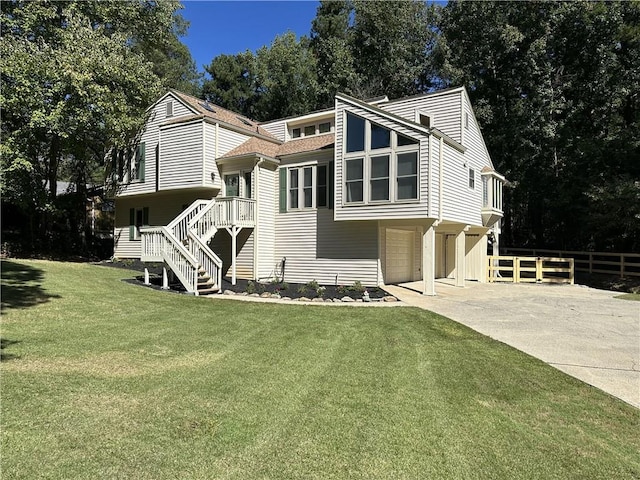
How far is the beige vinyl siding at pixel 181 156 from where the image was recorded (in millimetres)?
15367

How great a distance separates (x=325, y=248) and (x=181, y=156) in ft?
22.3

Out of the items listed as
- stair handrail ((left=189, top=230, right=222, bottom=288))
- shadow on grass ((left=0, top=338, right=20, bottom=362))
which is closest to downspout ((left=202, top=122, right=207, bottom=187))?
stair handrail ((left=189, top=230, right=222, bottom=288))

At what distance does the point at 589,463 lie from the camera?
3.17 m

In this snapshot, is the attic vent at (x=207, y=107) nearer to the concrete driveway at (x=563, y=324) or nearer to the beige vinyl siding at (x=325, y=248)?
the beige vinyl siding at (x=325, y=248)

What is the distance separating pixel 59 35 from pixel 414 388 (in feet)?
67.2

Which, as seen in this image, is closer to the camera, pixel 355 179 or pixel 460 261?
pixel 355 179

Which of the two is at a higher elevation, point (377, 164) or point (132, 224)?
point (377, 164)

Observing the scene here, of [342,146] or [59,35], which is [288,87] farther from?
[342,146]

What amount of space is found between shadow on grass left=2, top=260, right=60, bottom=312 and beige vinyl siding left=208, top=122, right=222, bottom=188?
623 cm

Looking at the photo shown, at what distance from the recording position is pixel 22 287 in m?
9.37

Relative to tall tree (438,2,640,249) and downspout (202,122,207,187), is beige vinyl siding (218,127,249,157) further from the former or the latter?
tall tree (438,2,640,249)

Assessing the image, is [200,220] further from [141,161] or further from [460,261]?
[460,261]

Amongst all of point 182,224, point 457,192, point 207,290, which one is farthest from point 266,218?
point 457,192

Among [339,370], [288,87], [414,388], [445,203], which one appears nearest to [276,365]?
[339,370]
